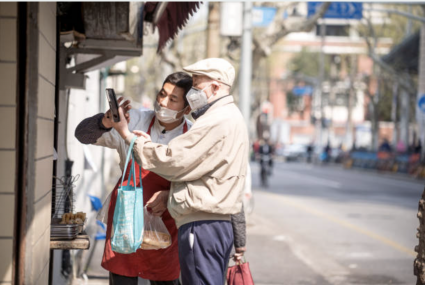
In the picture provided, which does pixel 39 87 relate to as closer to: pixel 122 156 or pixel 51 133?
pixel 51 133

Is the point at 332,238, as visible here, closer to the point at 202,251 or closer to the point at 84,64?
the point at 84,64

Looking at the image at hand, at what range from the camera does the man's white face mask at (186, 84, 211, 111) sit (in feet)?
14.4

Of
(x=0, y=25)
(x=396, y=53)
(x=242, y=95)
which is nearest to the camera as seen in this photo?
(x=0, y=25)

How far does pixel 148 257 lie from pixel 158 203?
35cm

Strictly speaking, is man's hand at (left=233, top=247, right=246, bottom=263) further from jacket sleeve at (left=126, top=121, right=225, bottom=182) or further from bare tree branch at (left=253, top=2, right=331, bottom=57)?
bare tree branch at (left=253, top=2, right=331, bottom=57)

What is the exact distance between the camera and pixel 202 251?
4.28 m

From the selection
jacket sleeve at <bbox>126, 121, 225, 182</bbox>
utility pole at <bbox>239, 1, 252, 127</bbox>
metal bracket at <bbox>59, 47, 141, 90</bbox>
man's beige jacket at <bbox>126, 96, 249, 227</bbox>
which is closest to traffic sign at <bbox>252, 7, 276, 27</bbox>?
utility pole at <bbox>239, 1, 252, 127</bbox>

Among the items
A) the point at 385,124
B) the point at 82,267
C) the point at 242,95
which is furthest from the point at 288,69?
the point at 82,267

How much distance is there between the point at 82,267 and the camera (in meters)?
8.33

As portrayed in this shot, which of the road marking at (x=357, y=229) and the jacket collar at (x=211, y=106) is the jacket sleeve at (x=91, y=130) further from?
the road marking at (x=357, y=229)

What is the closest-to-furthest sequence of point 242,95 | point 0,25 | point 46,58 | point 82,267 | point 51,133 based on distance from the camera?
point 0,25, point 46,58, point 51,133, point 82,267, point 242,95

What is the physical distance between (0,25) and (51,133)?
926mm

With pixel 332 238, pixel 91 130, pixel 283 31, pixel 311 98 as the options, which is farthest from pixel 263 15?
pixel 311 98

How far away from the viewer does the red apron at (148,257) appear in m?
4.56
